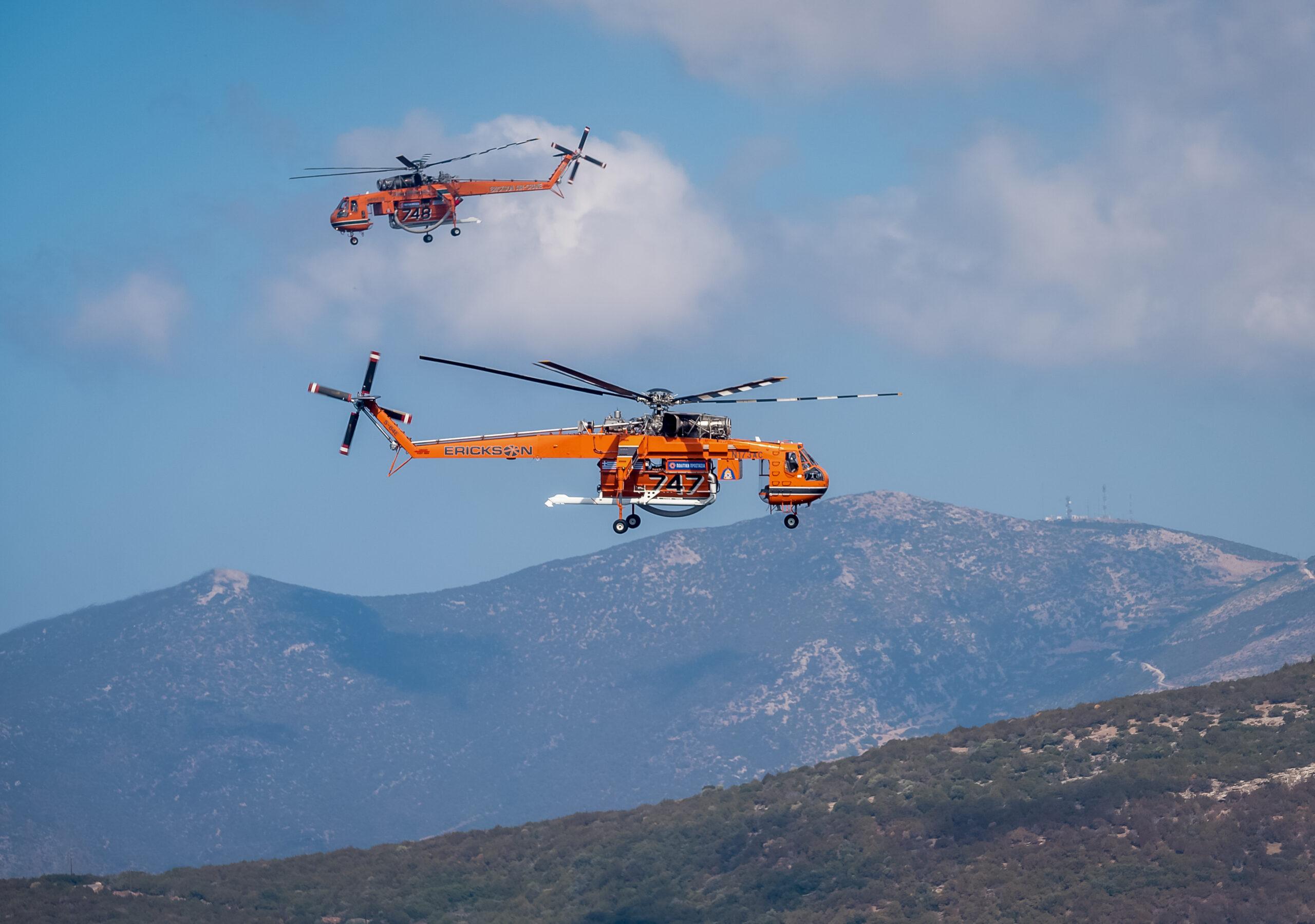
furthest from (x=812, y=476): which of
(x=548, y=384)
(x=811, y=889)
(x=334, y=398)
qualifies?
(x=811, y=889)

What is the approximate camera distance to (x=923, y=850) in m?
154

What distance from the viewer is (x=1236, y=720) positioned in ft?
513

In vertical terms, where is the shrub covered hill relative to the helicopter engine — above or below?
below

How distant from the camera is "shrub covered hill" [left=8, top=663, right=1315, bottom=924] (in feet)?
447

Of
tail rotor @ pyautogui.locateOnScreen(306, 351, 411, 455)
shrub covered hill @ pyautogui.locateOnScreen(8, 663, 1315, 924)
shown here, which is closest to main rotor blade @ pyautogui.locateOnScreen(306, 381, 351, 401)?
tail rotor @ pyautogui.locateOnScreen(306, 351, 411, 455)

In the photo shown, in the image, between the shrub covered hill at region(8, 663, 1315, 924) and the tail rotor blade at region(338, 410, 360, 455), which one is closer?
the tail rotor blade at region(338, 410, 360, 455)

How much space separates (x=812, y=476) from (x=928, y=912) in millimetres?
67089

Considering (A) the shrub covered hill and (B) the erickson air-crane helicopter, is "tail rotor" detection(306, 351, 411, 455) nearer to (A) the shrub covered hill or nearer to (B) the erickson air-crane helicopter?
(B) the erickson air-crane helicopter

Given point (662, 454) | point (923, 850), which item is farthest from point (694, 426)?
point (923, 850)

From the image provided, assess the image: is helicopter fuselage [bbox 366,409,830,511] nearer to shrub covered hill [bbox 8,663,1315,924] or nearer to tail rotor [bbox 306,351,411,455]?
tail rotor [bbox 306,351,411,455]

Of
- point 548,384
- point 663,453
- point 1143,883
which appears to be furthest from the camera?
point 1143,883

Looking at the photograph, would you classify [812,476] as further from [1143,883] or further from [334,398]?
[1143,883]

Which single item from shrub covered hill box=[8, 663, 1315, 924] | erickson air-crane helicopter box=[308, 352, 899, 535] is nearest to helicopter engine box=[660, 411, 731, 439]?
erickson air-crane helicopter box=[308, 352, 899, 535]

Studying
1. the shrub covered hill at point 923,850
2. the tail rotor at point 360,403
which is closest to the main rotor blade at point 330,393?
the tail rotor at point 360,403
